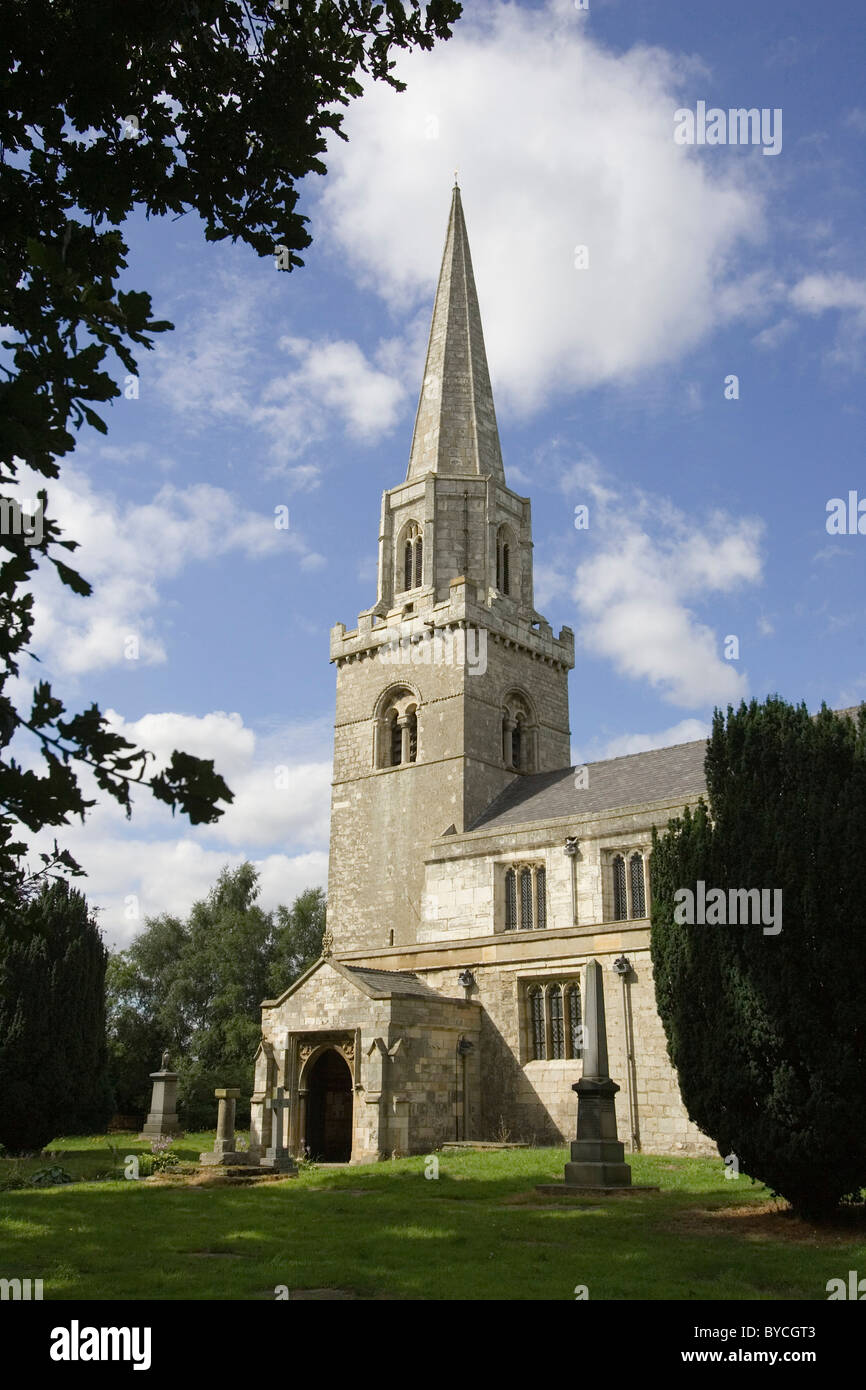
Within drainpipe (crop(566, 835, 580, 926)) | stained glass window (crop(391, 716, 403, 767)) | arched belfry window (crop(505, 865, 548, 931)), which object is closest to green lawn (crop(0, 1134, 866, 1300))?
drainpipe (crop(566, 835, 580, 926))

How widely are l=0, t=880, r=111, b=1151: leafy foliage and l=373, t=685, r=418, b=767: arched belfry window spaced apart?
1036 centimetres

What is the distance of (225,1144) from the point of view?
22.4 meters

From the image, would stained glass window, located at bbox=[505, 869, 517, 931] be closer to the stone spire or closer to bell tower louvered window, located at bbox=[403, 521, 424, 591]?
bell tower louvered window, located at bbox=[403, 521, 424, 591]

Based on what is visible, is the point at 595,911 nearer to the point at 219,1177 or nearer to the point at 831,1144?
the point at 219,1177

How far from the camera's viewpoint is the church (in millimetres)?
24438

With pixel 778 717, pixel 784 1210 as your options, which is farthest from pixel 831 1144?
pixel 778 717

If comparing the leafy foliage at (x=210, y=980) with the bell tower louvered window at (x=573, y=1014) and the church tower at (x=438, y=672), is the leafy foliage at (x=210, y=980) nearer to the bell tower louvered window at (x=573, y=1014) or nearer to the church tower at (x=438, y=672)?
the church tower at (x=438, y=672)

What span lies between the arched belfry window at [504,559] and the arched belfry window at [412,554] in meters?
2.59

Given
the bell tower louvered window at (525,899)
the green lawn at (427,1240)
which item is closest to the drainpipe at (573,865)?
the bell tower louvered window at (525,899)

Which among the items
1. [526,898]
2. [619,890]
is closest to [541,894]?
[526,898]

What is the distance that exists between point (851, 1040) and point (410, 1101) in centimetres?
1286

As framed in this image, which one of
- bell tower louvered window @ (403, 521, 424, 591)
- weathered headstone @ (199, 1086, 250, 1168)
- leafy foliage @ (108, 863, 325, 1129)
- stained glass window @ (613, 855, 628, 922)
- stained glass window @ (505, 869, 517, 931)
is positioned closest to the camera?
weathered headstone @ (199, 1086, 250, 1168)

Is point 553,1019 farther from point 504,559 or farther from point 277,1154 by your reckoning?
point 504,559

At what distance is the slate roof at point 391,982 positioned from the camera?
82.8 ft
